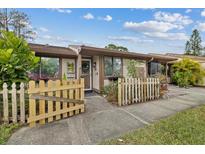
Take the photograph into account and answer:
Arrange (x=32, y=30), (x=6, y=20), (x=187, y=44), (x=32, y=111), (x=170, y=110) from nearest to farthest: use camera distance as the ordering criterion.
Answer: (x=32, y=111) → (x=170, y=110) → (x=6, y=20) → (x=32, y=30) → (x=187, y=44)

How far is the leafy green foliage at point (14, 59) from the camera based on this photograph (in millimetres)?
5298

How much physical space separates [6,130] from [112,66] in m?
8.42

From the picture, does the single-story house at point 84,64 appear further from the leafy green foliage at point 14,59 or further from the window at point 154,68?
the leafy green foliage at point 14,59

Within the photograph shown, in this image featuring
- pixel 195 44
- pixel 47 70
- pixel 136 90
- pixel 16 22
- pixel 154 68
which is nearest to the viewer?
pixel 136 90

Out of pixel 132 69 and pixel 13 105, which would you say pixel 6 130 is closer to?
pixel 13 105

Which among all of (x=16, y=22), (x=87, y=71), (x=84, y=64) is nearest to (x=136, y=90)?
(x=87, y=71)

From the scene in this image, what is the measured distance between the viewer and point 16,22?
18.3 metres

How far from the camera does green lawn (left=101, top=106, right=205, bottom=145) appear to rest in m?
4.07

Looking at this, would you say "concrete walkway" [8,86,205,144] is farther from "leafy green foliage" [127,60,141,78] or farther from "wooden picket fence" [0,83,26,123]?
"leafy green foliage" [127,60,141,78]

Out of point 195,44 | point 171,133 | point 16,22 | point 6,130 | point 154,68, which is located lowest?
point 171,133

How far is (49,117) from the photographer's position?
5.35m

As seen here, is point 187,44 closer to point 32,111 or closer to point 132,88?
point 132,88

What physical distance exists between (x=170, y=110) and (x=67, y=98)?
4111 millimetres
